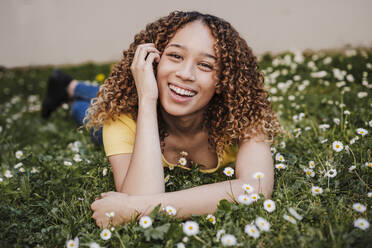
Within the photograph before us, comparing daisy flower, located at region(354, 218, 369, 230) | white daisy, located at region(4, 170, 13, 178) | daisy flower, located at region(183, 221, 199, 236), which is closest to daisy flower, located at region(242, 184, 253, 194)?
→ daisy flower, located at region(183, 221, 199, 236)

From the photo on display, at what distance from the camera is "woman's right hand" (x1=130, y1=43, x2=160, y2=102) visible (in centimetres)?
176

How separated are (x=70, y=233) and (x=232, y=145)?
3.68ft

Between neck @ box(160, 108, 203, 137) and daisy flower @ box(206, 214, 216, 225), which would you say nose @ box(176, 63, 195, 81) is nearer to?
neck @ box(160, 108, 203, 137)

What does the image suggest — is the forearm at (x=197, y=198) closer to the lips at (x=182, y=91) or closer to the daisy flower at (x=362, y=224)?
the daisy flower at (x=362, y=224)

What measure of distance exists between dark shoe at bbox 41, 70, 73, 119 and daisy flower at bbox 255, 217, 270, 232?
335 cm

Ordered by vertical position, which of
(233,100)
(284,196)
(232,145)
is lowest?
(284,196)

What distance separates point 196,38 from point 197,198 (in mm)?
906

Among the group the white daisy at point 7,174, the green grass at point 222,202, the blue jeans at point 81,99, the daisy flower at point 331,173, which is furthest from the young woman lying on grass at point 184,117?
the blue jeans at point 81,99

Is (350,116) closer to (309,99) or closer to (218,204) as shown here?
(309,99)

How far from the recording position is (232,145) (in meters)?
2.04

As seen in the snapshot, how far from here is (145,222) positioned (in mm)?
1389

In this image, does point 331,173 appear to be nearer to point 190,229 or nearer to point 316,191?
point 316,191

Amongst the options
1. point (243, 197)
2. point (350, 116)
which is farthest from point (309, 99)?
point (243, 197)

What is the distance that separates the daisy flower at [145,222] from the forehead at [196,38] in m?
0.96
